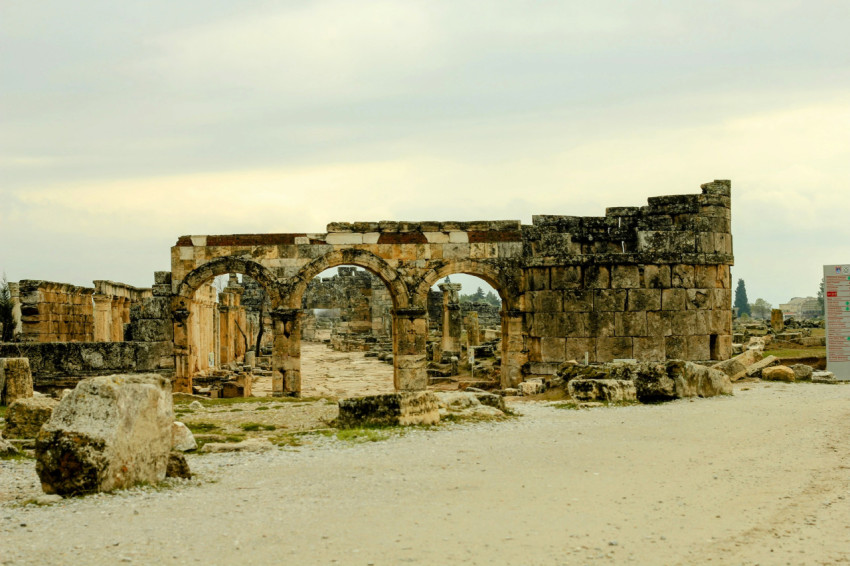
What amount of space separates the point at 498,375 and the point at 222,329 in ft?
38.3

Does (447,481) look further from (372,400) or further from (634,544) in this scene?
(372,400)

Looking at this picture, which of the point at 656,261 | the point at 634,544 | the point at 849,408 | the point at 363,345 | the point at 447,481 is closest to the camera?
the point at 634,544

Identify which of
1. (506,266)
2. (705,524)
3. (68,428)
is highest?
(506,266)

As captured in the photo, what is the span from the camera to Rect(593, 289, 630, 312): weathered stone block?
738 inches

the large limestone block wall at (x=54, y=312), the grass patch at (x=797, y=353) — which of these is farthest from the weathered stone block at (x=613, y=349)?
the large limestone block wall at (x=54, y=312)

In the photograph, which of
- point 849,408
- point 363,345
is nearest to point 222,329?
point 363,345

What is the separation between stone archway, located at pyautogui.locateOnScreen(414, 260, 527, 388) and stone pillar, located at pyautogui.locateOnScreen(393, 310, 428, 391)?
37 cm

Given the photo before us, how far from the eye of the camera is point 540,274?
19094 mm

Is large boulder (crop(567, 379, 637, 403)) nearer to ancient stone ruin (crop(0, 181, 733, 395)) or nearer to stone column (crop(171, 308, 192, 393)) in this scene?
ancient stone ruin (crop(0, 181, 733, 395))

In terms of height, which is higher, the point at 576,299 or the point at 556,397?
the point at 576,299

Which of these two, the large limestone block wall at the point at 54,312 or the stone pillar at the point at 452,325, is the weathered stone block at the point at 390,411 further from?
the stone pillar at the point at 452,325

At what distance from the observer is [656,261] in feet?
61.2

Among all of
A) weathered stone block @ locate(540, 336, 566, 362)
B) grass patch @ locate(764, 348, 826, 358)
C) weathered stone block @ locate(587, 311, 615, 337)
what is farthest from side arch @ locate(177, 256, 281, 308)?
grass patch @ locate(764, 348, 826, 358)

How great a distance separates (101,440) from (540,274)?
12633mm
